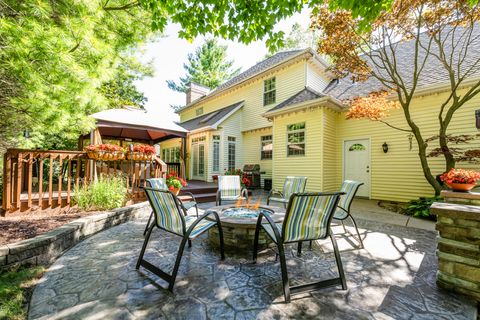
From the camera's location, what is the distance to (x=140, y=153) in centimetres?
539

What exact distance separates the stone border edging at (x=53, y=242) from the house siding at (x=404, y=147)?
309 inches

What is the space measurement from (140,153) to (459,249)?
5.93 metres

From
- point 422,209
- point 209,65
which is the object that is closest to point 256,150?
point 422,209

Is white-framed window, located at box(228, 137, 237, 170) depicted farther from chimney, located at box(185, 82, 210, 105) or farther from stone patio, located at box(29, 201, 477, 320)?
stone patio, located at box(29, 201, 477, 320)

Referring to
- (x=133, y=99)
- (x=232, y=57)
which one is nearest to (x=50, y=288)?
(x=133, y=99)

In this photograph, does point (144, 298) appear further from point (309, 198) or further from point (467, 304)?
point (467, 304)

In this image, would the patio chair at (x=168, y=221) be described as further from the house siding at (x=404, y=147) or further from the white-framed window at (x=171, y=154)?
the white-framed window at (x=171, y=154)

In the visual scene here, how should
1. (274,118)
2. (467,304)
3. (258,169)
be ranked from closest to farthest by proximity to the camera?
1. (467,304)
2. (274,118)
3. (258,169)

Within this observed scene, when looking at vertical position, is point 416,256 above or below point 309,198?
below

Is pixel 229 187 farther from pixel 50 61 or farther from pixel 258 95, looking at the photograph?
pixel 258 95

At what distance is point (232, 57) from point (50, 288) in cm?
2427

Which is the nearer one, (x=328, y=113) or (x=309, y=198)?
(x=309, y=198)

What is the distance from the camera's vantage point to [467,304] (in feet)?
6.06

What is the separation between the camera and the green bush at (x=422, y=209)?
16.0 feet
